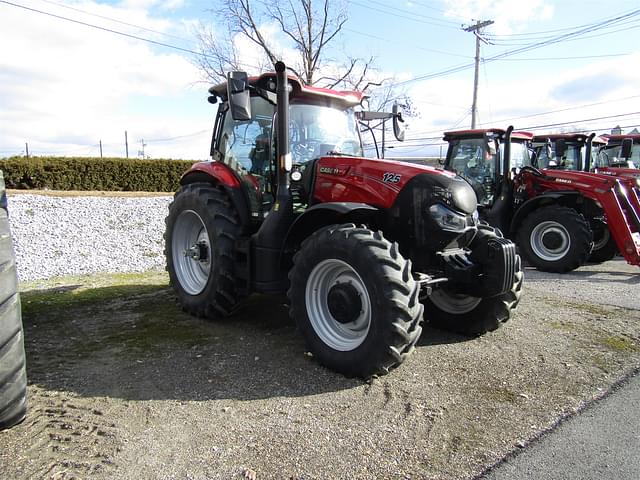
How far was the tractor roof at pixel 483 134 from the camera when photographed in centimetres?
924

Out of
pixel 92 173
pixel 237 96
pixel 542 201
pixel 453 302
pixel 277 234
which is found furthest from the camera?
pixel 92 173

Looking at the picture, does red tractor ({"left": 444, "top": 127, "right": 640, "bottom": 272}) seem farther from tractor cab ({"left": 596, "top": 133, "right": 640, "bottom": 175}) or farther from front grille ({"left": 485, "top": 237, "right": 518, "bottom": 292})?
front grille ({"left": 485, "top": 237, "right": 518, "bottom": 292})

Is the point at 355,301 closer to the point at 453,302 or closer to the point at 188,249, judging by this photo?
the point at 453,302

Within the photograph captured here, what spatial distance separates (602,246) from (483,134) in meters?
2.98

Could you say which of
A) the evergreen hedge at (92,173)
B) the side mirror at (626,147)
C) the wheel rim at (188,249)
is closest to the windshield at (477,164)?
the side mirror at (626,147)

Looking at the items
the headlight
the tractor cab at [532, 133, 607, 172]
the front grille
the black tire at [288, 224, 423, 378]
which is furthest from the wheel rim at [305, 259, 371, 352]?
the tractor cab at [532, 133, 607, 172]

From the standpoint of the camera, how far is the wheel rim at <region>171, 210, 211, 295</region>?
536 centimetres

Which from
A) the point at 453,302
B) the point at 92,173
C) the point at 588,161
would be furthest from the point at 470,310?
the point at 92,173

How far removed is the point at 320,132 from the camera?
4.79 meters

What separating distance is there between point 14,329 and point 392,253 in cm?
229

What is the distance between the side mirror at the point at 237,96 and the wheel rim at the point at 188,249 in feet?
5.55

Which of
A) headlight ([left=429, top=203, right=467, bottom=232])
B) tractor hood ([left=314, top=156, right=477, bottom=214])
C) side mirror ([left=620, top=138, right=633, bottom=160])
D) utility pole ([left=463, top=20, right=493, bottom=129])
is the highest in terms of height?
utility pole ([left=463, top=20, right=493, bottom=129])

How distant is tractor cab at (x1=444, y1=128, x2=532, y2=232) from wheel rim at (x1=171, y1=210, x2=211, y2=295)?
5.43 m

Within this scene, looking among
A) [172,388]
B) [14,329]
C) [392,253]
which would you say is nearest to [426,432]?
[392,253]
